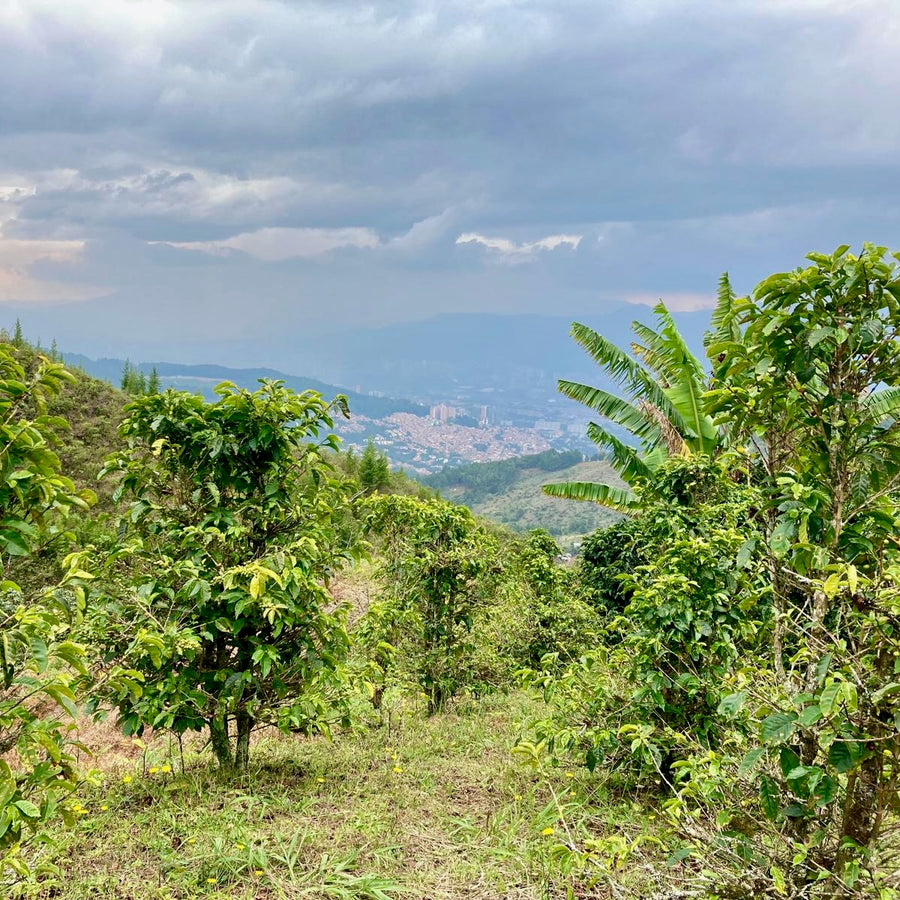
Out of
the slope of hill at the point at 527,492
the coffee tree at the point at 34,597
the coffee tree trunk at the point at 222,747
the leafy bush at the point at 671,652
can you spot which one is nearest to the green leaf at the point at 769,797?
the leafy bush at the point at 671,652

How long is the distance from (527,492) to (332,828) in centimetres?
10474

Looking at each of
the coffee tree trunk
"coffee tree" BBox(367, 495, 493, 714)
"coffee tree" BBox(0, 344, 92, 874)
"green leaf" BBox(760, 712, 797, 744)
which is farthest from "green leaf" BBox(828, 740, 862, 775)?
"coffee tree" BBox(367, 495, 493, 714)

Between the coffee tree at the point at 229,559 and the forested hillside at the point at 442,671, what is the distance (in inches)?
1.0

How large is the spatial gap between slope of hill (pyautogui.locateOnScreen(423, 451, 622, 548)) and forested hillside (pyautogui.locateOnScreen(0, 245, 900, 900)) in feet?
216

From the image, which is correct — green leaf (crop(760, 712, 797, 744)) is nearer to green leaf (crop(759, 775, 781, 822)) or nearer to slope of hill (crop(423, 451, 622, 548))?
green leaf (crop(759, 775, 781, 822))

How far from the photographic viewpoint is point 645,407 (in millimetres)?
12438

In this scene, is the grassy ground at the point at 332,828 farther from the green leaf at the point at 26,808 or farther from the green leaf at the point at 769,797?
the green leaf at the point at 769,797

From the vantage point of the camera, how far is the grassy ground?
3.24 metres

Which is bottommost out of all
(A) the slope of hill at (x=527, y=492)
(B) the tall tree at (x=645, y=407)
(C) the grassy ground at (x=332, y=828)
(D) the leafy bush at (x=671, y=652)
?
(A) the slope of hill at (x=527, y=492)

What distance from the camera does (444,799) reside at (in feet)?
14.7

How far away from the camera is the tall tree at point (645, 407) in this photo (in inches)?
451

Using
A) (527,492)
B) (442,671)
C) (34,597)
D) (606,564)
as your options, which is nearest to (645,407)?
(606,564)

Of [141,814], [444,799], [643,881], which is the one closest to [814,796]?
[643,881]

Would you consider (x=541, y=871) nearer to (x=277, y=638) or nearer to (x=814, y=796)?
(x=814, y=796)
